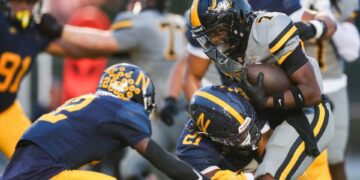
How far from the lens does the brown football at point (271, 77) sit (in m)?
4.25

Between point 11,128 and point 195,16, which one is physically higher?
point 195,16

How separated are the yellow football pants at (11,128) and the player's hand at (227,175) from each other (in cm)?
198

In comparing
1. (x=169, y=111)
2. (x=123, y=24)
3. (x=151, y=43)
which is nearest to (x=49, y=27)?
(x=123, y=24)

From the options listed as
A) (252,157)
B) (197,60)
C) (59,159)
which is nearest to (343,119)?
(197,60)

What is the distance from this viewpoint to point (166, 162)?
449cm

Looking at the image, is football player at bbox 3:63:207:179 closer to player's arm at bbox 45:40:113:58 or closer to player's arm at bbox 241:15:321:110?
player's arm at bbox 241:15:321:110

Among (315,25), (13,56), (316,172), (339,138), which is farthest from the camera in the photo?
(13,56)

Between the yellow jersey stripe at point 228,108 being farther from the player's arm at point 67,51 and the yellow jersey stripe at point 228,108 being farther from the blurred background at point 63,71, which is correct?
the blurred background at point 63,71

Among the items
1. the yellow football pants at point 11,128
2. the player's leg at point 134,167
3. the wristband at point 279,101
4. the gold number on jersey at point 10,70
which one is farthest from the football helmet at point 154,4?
the wristband at point 279,101

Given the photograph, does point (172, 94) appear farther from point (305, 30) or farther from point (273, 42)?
point (273, 42)

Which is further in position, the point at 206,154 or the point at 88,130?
the point at 88,130

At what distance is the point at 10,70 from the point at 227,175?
2288 mm

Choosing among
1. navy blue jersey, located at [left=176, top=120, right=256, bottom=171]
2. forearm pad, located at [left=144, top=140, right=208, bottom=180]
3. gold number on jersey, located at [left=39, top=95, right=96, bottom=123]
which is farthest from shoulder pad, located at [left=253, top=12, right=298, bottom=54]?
gold number on jersey, located at [left=39, top=95, right=96, bottom=123]

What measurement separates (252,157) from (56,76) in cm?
448
